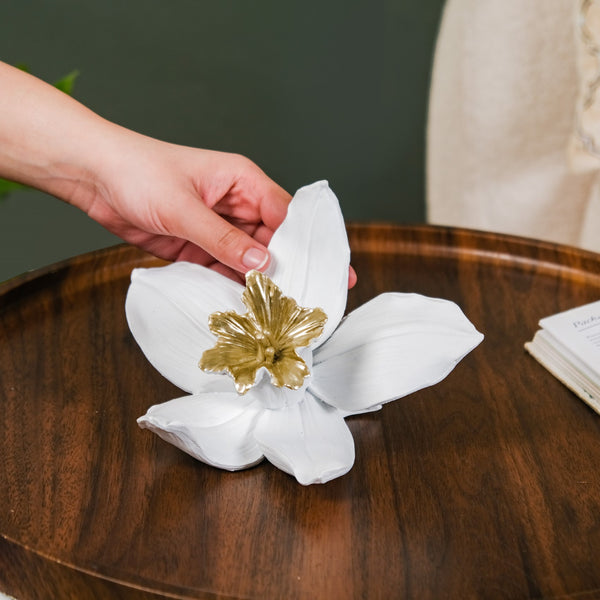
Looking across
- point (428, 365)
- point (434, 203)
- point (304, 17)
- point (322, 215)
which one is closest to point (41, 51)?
point (304, 17)

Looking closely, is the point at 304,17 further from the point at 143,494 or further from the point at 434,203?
the point at 143,494

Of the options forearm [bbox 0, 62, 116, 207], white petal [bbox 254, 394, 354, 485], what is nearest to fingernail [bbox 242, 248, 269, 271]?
white petal [bbox 254, 394, 354, 485]

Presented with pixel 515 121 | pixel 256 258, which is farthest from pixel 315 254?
pixel 515 121

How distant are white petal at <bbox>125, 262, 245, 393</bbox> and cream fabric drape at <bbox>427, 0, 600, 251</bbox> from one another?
0.56 meters

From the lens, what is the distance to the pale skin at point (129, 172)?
0.63 meters

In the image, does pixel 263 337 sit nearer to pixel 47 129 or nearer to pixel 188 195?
pixel 188 195

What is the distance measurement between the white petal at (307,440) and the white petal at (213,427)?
0.01 meters

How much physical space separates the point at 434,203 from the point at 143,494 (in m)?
0.94

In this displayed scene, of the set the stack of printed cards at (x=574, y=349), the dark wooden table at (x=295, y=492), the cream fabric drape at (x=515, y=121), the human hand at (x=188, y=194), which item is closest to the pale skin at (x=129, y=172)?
the human hand at (x=188, y=194)

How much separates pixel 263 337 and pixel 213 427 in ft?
0.22

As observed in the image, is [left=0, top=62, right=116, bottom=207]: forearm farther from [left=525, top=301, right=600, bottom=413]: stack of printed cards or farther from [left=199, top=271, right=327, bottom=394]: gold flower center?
[left=525, top=301, right=600, bottom=413]: stack of printed cards

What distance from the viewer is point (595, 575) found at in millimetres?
436

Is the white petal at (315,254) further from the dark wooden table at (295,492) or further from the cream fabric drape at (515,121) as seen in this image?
the cream fabric drape at (515,121)

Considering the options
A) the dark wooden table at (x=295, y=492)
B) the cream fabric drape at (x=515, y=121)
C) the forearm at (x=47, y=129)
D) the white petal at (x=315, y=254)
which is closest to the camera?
the dark wooden table at (x=295, y=492)
